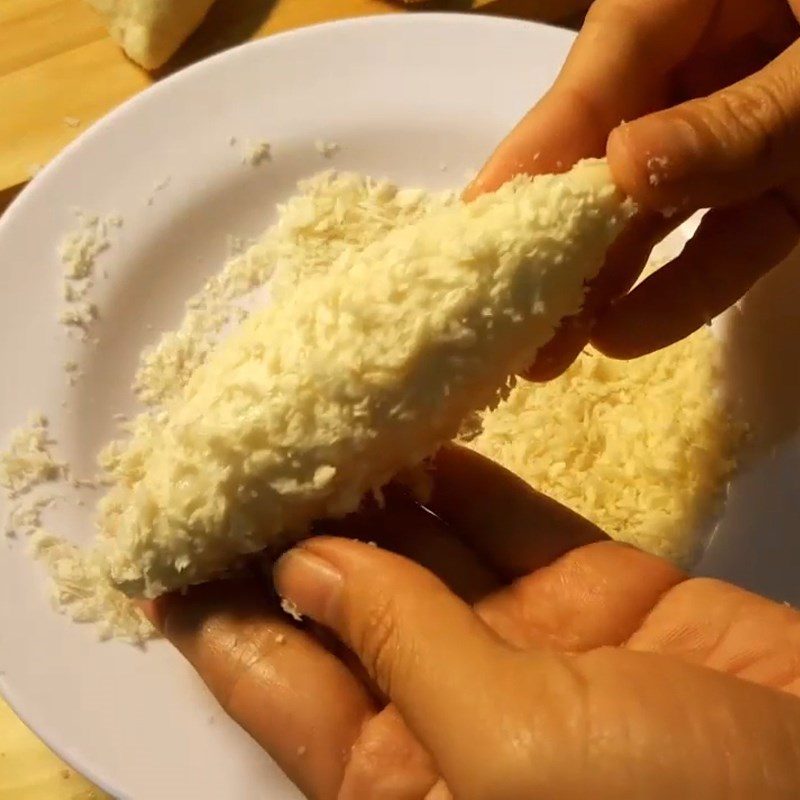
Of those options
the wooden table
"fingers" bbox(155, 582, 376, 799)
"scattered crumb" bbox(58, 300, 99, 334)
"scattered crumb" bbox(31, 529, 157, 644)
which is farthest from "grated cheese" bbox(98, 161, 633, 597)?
the wooden table

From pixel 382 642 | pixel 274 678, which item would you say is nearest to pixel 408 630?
pixel 382 642

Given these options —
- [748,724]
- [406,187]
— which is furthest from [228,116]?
[748,724]

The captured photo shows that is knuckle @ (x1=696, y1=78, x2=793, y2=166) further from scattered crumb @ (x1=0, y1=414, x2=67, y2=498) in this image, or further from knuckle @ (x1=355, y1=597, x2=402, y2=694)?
scattered crumb @ (x1=0, y1=414, x2=67, y2=498)

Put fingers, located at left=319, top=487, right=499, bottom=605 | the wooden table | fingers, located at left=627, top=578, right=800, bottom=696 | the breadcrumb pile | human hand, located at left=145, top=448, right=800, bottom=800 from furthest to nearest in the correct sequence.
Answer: the wooden table → the breadcrumb pile → fingers, located at left=319, top=487, right=499, bottom=605 → fingers, located at left=627, top=578, right=800, bottom=696 → human hand, located at left=145, top=448, right=800, bottom=800

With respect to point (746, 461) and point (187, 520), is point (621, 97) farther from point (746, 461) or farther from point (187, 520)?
point (187, 520)

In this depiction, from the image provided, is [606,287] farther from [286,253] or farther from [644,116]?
[286,253]

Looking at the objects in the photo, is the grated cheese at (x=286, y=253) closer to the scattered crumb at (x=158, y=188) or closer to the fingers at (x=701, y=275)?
the scattered crumb at (x=158, y=188)
